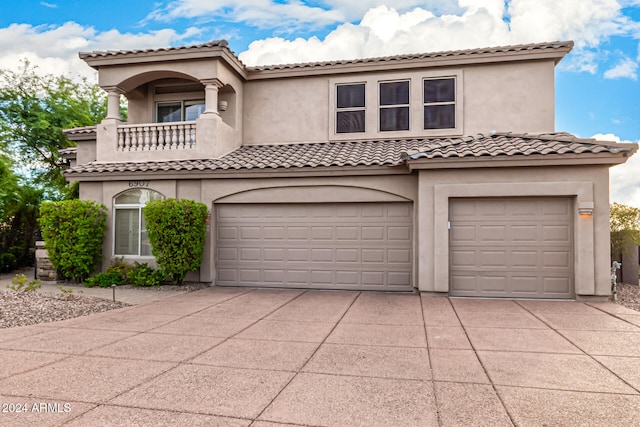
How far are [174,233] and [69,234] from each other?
3074 millimetres

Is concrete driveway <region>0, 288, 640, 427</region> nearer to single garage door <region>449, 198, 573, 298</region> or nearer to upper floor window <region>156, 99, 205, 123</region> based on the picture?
single garage door <region>449, 198, 573, 298</region>

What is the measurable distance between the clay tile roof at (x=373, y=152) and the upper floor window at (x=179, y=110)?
1.92m

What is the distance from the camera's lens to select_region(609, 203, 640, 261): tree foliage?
11853mm

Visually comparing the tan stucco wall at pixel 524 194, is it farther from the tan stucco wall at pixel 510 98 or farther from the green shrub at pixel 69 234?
the green shrub at pixel 69 234

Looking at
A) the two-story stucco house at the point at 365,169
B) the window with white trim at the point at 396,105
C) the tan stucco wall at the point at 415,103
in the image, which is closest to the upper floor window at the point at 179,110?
the two-story stucco house at the point at 365,169

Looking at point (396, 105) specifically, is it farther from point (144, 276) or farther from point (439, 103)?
point (144, 276)

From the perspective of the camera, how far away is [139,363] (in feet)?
17.0

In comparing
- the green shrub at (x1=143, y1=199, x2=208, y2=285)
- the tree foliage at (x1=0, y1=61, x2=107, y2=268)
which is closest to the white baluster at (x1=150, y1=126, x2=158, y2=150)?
the green shrub at (x1=143, y1=199, x2=208, y2=285)

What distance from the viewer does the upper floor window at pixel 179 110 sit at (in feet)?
46.2

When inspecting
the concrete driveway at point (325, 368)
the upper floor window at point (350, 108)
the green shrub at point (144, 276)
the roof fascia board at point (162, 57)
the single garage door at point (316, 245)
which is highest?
the roof fascia board at point (162, 57)

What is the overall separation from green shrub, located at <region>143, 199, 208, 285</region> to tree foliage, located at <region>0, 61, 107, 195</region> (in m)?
15.0

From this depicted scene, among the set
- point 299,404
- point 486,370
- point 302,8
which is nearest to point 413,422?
point 299,404

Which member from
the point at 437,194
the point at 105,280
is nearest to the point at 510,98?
the point at 437,194

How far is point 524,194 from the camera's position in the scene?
9672 millimetres
